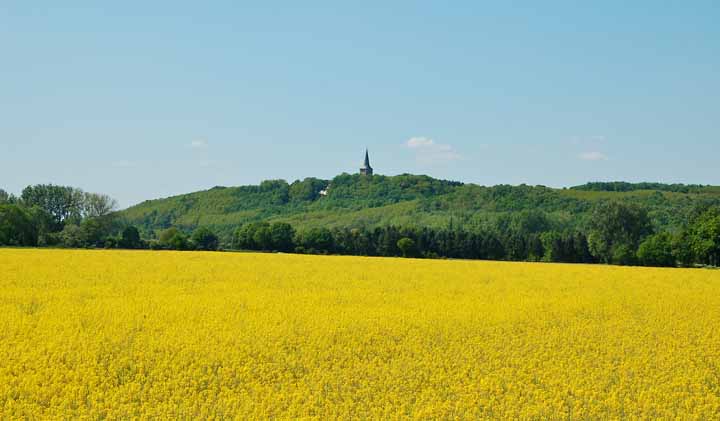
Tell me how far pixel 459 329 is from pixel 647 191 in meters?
173

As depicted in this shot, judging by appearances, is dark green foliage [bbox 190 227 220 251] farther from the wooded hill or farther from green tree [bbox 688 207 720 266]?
green tree [bbox 688 207 720 266]

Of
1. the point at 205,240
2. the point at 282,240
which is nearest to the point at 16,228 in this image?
the point at 205,240

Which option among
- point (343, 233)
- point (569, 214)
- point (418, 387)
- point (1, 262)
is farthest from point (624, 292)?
point (569, 214)

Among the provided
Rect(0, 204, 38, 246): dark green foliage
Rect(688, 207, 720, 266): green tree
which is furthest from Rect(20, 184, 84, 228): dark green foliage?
Rect(688, 207, 720, 266): green tree

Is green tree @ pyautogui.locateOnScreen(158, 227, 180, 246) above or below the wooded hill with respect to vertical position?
below

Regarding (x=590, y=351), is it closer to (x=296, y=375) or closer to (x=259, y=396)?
(x=296, y=375)

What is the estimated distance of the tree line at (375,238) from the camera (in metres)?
64.4

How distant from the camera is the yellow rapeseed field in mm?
12055

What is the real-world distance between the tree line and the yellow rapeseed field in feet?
139

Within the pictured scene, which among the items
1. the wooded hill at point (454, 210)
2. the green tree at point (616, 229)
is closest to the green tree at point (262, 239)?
the green tree at point (616, 229)

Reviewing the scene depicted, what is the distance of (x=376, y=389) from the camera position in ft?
42.5

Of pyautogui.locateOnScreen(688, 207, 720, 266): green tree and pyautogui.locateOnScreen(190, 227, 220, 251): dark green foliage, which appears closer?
pyautogui.locateOnScreen(688, 207, 720, 266): green tree

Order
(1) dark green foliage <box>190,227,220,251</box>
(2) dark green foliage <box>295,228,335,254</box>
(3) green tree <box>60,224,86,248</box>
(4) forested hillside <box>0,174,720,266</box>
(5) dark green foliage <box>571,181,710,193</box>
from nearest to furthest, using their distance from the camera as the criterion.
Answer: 1. (4) forested hillside <box>0,174,720,266</box>
2. (3) green tree <box>60,224,86,248</box>
3. (2) dark green foliage <box>295,228,335,254</box>
4. (1) dark green foliage <box>190,227,220,251</box>
5. (5) dark green foliage <box>571,181,710,193</box>

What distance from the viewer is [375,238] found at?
87938 mm
